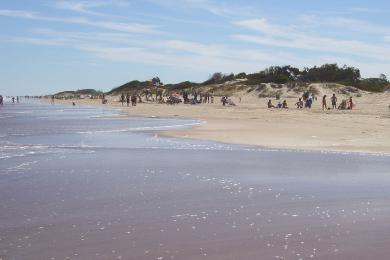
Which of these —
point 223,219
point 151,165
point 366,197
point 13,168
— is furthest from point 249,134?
point 223,219

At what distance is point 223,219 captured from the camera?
6410 mm

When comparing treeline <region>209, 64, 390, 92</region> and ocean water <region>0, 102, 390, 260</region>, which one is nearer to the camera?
ocean water <region>0, 102, 390, 260</region>

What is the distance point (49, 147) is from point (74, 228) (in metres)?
10.1

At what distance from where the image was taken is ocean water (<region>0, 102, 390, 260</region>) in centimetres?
523

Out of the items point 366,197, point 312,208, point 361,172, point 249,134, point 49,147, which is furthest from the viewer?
point 249,134

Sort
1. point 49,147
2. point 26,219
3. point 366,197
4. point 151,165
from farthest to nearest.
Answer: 1. point 49,147
2. point 151,165
3. point 366,197
4. point 26,219

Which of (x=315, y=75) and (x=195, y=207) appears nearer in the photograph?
(x=195, y=207)

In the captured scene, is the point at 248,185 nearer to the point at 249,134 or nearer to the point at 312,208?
the point at 312,208

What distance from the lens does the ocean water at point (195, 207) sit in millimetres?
5227

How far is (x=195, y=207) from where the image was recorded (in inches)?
280

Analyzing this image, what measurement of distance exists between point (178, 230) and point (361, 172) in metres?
5.45

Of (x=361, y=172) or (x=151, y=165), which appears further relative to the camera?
(x=151, y=165)

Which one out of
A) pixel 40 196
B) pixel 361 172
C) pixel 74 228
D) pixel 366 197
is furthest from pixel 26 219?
pixel 361 172

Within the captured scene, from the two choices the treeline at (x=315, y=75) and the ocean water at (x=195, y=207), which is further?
the treeline at (x=315, y=75)
